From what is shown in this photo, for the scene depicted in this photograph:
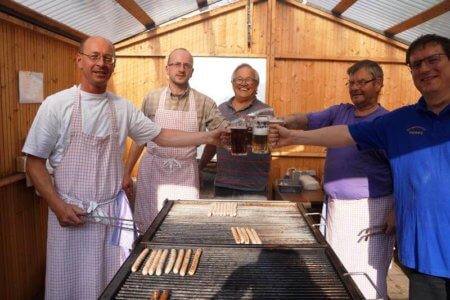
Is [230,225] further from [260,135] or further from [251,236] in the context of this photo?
[260,135]

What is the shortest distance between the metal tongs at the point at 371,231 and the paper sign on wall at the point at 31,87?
3.70 metres

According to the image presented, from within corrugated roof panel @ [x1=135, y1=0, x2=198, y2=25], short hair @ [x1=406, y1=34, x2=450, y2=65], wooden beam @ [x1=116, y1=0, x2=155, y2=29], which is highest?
corrugated roof panel @ [x1=135, y1=0, x2=198, y2=25]

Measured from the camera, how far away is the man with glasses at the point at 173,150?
3.84m

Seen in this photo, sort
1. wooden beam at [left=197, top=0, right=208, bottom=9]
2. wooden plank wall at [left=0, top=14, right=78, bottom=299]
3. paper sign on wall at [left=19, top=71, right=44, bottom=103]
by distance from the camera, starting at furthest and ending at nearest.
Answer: wooden beam at [left=197, top=0, right=208, bottom=9]
paper sign on wall at [left=19, top=71, right=44, bottom=103]
wooden plank wall at [left=0, top=14, right=78, bottom=299]

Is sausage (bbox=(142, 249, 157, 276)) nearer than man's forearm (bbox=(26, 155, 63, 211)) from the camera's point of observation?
→ Yes

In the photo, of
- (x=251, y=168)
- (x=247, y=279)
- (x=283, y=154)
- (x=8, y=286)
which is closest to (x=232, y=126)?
(x=251, y=168)

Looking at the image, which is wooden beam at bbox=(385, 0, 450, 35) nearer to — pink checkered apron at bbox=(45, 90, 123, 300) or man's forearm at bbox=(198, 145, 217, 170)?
man's forearm at bbox=(198, 145, 217, 170)

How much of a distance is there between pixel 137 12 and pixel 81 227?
4155 millimetres

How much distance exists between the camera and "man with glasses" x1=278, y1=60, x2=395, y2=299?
10.1ft

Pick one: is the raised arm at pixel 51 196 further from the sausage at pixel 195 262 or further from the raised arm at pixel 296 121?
the raised arm at pixel 296 121

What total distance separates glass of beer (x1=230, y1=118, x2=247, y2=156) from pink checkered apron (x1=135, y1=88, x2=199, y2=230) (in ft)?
3.06

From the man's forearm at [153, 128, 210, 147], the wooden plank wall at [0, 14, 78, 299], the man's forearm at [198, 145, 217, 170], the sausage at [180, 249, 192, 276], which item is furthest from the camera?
the man's forearm at [198, 145, 217, 170]

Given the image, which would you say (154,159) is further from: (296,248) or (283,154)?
(283,154)

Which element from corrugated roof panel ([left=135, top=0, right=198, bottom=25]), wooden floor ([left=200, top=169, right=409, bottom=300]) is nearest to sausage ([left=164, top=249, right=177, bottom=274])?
wooden floor ([left=200, top=169, right=409, bottom=300])
